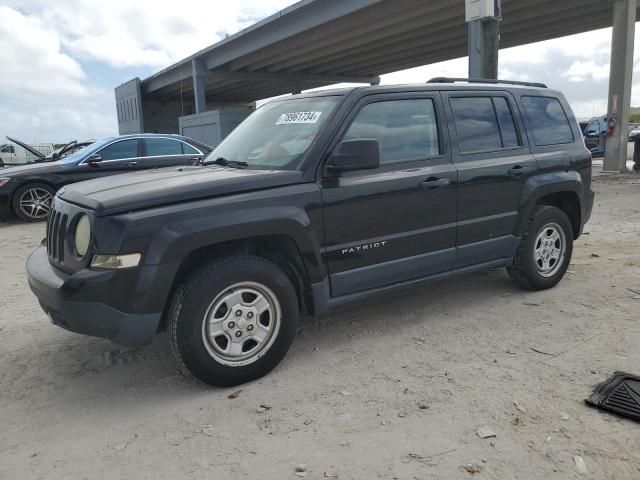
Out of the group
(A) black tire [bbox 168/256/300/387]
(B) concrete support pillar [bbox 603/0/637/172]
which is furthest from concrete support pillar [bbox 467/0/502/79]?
(B) concrete support pillar [bbox 603/0/637/172]

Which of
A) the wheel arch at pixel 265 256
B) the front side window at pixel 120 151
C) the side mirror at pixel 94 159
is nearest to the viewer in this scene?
the wheel arch at pixel 265 256

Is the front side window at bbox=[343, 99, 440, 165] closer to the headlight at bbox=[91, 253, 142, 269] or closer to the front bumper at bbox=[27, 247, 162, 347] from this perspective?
the headlight at bbox=[91, 253, 142, 269]

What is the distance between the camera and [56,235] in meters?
3.37

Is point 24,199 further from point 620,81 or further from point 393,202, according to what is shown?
point 620,81

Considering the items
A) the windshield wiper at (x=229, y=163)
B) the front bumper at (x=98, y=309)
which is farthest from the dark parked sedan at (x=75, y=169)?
the front bumper at (x=98, y=309)

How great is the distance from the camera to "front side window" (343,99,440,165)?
3.77m

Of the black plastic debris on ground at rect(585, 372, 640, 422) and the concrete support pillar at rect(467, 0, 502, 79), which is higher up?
the concrete support pillar at rect(467, 0, 502, 79)

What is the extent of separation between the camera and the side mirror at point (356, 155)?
3340mm

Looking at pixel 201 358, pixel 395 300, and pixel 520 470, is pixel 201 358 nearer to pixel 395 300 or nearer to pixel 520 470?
pixel 520 470

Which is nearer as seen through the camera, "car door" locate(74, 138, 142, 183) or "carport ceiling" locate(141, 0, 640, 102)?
"car door" locate(74, 138, 142, 183)

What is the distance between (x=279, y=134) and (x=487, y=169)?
67.3 inches

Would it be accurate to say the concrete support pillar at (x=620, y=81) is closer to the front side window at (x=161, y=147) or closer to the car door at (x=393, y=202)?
the front side window at (x=161, y=147)

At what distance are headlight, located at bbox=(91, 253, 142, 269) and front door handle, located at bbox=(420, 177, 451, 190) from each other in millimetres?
2096

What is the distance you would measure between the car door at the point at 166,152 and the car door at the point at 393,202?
6459 millimetres
